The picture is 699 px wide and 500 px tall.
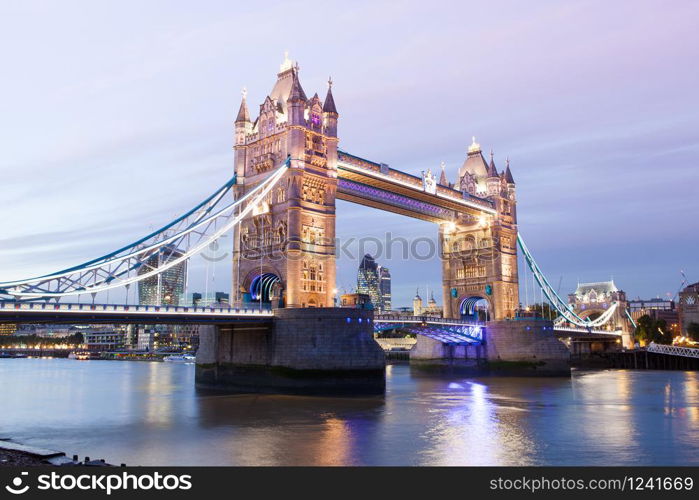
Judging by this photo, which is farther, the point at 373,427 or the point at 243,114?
the point at 243,114

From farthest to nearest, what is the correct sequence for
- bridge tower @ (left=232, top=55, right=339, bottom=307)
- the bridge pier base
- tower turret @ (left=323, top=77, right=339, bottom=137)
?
tower turret @ (left=323, top=77, right=339, bottom=137) → bridge tower @ (left=232, top=55, right=339, bottom=307) → the bridge pier base

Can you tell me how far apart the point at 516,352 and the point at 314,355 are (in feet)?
99.4

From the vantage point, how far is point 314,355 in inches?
1551

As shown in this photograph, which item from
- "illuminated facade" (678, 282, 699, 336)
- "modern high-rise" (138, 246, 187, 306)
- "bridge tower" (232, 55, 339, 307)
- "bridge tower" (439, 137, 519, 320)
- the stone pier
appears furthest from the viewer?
"illuminated facade" (678, 282, 699, 336)

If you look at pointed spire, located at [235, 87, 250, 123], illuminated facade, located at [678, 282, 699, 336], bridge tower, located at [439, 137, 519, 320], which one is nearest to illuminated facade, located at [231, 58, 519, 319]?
pointed spire, located at [235, 87, 250, 123]

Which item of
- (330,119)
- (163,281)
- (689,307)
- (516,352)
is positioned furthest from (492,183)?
(689,307)

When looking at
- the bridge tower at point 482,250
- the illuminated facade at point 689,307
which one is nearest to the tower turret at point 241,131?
the bridge tower at point 482,250

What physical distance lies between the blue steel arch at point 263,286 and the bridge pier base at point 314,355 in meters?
6.66

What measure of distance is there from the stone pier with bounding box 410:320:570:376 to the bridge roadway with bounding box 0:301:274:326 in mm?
30765

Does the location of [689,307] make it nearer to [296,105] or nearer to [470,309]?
[470,309]

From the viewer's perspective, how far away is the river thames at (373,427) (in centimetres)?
2109

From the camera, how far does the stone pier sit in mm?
61062

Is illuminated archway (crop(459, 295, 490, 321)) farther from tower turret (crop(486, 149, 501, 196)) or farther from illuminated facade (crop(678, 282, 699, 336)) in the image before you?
illuminated facade (crop(678, 282, 699, 336))
